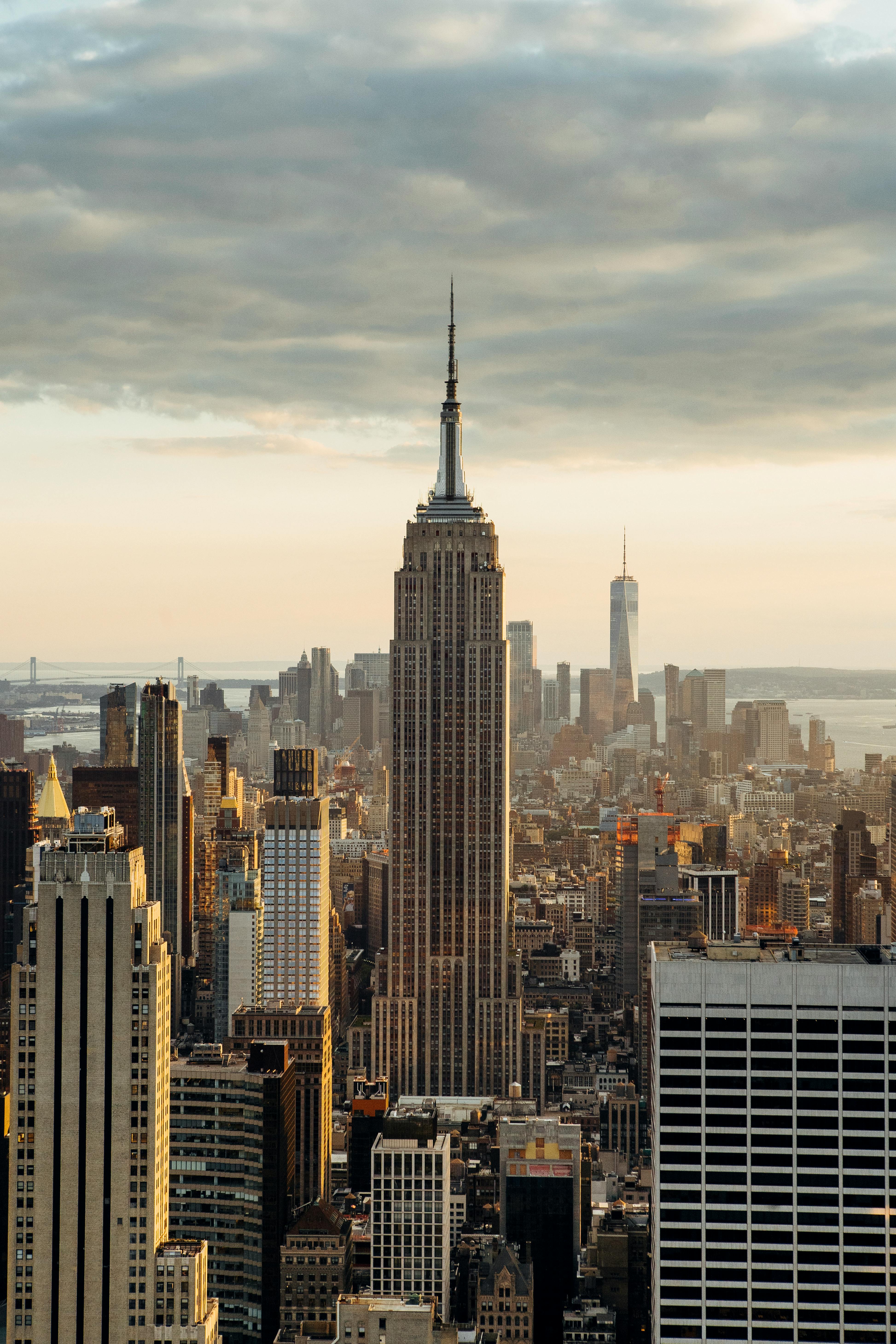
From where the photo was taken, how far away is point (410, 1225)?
3484 centimetres

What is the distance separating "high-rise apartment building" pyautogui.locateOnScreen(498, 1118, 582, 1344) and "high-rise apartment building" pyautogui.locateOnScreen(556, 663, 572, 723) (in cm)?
1900

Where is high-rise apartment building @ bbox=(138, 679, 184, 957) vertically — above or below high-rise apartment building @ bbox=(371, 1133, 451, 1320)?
above

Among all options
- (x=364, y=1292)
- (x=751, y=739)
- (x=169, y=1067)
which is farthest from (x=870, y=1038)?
(x=751, y=739)

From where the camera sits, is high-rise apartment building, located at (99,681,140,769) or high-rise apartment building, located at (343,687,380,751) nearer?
high-rise apartment building, located at (99,681,140,769)

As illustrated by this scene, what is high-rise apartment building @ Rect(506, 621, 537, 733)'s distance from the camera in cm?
6031

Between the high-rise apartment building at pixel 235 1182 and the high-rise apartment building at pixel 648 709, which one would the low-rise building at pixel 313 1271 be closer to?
the high-rise apartment building at pixel 235 1182

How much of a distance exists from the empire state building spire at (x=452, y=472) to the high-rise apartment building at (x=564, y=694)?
9.16 metres

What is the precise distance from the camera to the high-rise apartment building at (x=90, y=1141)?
2456 centimetres

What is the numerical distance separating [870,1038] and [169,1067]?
12.4 metres

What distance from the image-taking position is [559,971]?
66125mm

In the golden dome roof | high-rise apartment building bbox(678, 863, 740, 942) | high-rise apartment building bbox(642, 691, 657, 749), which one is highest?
high-rise apartment building bbox(642, 691, 657, 749)

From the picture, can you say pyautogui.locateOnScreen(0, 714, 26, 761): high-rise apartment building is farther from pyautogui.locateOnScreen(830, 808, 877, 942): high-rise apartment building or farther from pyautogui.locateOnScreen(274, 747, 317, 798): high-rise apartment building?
pyautogui.locateOnScreen(830, 808, 877, 942): high-rise apartment building

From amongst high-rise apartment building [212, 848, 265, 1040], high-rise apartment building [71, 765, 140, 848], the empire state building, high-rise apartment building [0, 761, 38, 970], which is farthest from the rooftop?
the empire state building

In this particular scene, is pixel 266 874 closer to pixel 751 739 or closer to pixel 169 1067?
pixel 751 739
